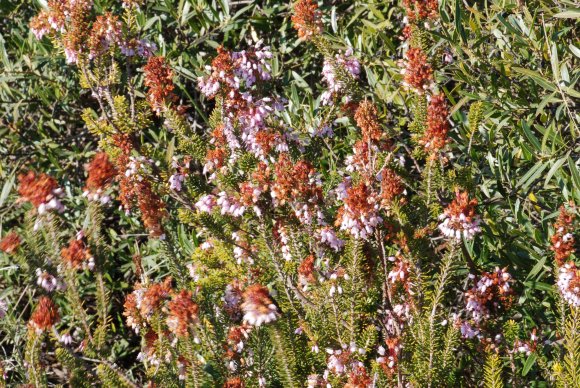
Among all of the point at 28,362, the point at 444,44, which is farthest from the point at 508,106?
the point at 28,362

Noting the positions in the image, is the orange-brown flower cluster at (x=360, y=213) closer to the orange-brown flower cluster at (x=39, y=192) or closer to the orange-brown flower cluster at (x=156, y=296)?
the orange-brown flower cluster at (x=156, y=296)

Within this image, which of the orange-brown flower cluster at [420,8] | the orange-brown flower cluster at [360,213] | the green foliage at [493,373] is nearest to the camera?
the green foliage at [493,373]

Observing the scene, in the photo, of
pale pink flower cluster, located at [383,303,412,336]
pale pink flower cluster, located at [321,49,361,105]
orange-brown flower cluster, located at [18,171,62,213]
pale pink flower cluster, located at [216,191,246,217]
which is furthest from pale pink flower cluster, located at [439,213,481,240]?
orange-brown flower cluster, located at [18,171,62,213]

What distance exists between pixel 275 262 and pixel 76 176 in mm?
2221

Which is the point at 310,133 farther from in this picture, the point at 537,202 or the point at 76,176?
the point at 76,176

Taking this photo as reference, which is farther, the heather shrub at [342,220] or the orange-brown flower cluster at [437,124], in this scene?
the orange-brown flower cluster at [437,124]

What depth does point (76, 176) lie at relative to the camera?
4098 mm

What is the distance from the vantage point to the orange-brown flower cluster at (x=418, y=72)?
227 centimetres

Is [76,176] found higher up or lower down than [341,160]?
higher up

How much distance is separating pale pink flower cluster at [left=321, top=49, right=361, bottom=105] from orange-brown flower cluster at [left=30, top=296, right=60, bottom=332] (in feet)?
3.74

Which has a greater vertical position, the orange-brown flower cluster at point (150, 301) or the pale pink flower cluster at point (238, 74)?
the pale pink flower cluster at point (238, 74)

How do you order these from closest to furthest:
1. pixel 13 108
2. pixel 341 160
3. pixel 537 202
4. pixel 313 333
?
pixel 313 333 → pixel 537 202 → pixel 341 160 → pixel 13 108

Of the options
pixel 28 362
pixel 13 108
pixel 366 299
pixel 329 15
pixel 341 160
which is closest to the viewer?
pixel 28 362

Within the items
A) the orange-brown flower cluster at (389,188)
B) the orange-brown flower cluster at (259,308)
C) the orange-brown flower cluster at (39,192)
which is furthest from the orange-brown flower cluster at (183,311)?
the orange-brown flower cluster at (389,188)
